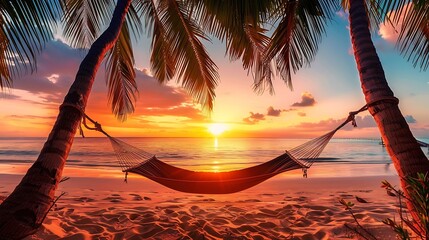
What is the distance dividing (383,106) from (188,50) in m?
2.77

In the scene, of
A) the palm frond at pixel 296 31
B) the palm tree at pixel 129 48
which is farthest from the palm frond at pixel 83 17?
the palm frond at pixel 296 31

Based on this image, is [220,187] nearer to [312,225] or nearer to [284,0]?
[312,225]

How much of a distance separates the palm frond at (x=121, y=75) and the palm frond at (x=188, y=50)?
0.58m

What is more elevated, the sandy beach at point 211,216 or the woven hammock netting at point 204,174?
the woven hammock netting at point 204,174

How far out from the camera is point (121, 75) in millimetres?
4258

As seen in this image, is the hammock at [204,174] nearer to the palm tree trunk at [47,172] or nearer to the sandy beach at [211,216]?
the sandy beach at [211,216]

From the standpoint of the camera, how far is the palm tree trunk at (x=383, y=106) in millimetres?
1536

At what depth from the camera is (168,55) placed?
4.74 metres

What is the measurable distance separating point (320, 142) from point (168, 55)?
9.46ft

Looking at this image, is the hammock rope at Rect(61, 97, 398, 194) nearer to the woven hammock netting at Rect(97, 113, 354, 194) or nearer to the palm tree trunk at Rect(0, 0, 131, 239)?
the woven hammock netting at Rect(97, 113, 354, 194)

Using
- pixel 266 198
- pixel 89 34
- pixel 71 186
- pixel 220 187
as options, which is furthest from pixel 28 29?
pixel 71 186

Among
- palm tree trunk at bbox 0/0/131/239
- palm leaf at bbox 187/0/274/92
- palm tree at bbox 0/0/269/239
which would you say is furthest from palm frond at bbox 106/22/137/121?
palm tree trunk at bbox 0/0/131/239

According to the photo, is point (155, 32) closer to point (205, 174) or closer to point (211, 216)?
A: point (205, 174)

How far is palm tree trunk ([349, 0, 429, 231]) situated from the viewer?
1536 millimetres
